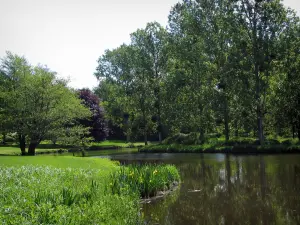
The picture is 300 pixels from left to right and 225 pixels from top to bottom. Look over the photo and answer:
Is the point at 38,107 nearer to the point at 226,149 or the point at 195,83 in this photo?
the point at 226,149

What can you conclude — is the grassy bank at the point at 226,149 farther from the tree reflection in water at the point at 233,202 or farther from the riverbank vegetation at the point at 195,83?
the tree reflection in water at the point at 233,202

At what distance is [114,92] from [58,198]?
54486 mm

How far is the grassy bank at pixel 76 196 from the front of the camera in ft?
22.9

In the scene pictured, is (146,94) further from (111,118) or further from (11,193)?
(11,193)

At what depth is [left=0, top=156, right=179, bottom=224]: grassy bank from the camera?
6988mm

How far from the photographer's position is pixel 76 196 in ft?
30.9

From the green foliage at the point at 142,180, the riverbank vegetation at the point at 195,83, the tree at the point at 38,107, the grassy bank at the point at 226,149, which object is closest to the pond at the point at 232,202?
the green foliage at the point at 142,180

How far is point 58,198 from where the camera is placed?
8.95m

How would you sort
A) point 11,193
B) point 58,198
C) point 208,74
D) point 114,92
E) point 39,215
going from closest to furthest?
point 39,215, point 58,198, point 11,193, point 208,74, point 114,92

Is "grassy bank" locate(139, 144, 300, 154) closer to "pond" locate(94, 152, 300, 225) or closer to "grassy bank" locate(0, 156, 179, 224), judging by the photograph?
"pond" locate(94, 152, 300, 225)

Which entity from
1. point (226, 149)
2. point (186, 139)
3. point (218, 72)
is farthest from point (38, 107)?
point (218, 72)

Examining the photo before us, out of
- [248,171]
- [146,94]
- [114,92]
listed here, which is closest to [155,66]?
[146,94]

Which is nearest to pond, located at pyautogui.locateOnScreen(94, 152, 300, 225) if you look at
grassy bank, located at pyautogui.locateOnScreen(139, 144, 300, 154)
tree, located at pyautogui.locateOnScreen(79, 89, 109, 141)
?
grassy bank, located at pyautogui.locateOnScreen(139, 144, 300, 154)

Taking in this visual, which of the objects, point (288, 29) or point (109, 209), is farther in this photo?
point (288, 29)
